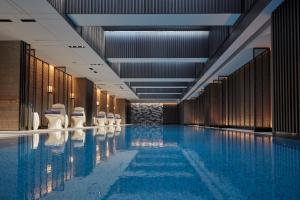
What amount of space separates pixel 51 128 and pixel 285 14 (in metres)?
10.7

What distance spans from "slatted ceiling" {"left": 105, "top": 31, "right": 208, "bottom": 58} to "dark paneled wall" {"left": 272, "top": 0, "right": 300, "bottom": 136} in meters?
7.68

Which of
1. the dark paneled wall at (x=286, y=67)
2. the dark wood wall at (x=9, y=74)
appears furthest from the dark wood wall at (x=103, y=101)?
the dark paneled wall at (x=286, y=67)

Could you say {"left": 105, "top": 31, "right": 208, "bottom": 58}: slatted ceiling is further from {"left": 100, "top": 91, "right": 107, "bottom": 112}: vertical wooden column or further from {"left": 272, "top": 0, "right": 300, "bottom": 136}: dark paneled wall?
{"left": 100, "top": 91, "right": 107, "bottom": 112}: vertical wooden column

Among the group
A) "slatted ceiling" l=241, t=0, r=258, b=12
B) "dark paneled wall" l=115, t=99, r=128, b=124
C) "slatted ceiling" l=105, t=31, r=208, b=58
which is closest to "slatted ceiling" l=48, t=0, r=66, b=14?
"slatted ceiling" l=241, t=0, r=258, b=12

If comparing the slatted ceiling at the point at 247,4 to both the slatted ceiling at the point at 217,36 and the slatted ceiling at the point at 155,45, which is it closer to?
the slatted ceiling at the point at 217,36

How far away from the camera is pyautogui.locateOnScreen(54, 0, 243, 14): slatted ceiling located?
11.0 m

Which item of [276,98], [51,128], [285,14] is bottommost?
[51,128]

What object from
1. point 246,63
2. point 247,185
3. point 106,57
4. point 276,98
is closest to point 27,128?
point 106,57

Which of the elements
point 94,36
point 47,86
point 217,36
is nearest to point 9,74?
point 94,36

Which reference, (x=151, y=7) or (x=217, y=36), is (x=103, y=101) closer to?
(x=217, y=36)

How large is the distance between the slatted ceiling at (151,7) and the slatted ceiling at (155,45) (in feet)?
19.2

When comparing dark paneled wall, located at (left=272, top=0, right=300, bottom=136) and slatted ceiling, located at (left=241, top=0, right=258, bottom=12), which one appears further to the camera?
slatted ceiling, located at (left=241, top=0, right=258, bottom=12)

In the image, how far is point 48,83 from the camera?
743 inches

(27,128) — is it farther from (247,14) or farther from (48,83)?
(247,14)
